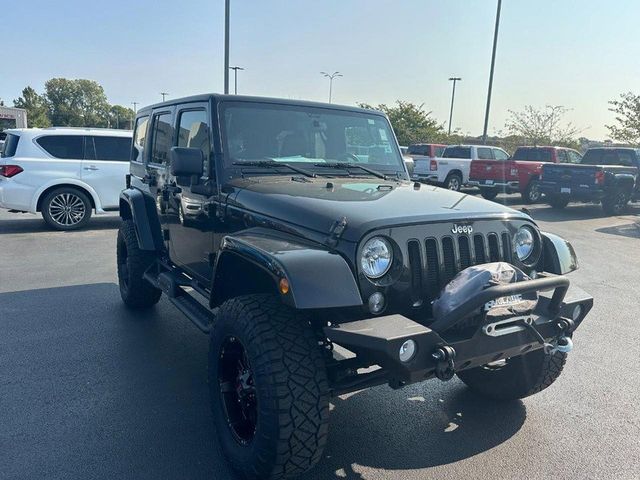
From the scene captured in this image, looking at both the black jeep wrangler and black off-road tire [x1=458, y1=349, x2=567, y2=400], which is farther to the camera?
black off-road tire [x1=458, y1=349, x2=567, y2=400]

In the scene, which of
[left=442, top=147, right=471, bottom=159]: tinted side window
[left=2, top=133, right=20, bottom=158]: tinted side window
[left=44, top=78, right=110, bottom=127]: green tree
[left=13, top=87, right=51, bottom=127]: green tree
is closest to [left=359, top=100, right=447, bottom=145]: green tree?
[left=442, top=147, right=471, bottom=159]: tinted side window

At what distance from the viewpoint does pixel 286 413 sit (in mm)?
2436

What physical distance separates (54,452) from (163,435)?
1.92ft

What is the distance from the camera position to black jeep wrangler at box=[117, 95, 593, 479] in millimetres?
2463

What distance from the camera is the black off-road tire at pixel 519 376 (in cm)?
339

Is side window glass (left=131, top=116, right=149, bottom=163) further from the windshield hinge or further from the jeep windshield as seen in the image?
the windshield hinge

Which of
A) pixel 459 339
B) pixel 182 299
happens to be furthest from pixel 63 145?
pixel 459 339

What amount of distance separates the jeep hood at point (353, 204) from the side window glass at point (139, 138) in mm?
2228

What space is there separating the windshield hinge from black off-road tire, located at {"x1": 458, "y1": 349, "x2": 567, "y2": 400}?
1.55m

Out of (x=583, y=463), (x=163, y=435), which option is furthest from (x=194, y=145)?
(x=583, y=463)

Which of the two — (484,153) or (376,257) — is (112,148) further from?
(484,153)

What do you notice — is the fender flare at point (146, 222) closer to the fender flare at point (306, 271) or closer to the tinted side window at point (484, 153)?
the fender flare at point (306, 271)

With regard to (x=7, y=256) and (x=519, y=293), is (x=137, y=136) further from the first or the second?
(x=519, y=293)

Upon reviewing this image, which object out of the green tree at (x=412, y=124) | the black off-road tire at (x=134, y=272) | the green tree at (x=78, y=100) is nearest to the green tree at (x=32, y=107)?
the green tree at (x=78, y=100)
